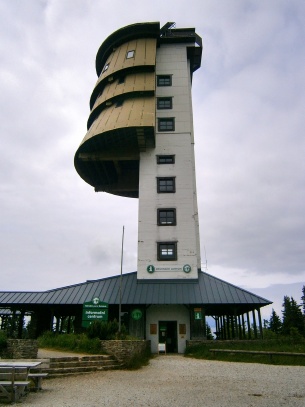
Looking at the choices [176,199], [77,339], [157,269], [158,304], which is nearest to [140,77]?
[176,199]

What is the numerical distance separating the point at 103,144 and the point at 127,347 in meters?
18.2

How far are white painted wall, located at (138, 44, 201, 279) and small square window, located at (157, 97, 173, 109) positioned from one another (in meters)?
0.38

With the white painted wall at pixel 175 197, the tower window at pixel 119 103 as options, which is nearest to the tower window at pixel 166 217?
the white painted wall at pixel 175 197

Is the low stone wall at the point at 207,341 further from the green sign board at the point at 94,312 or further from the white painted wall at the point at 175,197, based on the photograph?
the green sign board at the point at 94,312

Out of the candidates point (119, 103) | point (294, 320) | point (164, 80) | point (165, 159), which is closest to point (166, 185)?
point (165, 159)

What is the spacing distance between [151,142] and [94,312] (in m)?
15.7

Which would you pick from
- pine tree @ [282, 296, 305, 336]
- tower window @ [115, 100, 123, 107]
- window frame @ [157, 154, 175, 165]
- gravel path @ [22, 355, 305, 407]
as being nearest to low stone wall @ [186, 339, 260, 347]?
gravel path @ [22, 355, 305, 407]

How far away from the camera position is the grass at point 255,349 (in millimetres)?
16975

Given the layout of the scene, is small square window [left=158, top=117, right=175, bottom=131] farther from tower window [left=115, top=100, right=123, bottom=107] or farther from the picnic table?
the picnic table

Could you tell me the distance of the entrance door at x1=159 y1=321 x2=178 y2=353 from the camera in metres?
25.6

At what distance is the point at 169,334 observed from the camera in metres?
25.9

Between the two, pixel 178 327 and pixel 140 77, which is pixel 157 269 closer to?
pixel 178 327

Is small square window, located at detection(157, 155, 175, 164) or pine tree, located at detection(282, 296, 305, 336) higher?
small square window, located at detection(157, 155, 175, 164)

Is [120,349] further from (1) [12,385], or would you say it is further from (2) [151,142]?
(2) [151,142]
